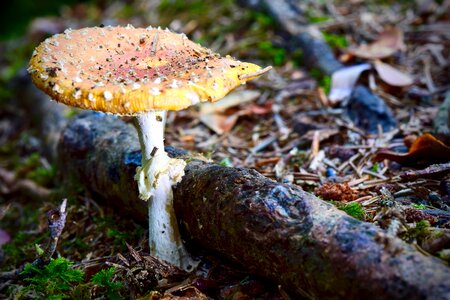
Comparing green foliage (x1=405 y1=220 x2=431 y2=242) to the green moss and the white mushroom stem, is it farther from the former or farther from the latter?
the white mushroom stem

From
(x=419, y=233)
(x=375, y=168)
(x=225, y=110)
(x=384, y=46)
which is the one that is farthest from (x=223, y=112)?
(x=419, y=233)

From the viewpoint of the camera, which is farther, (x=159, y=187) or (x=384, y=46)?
(x=384, y=46)

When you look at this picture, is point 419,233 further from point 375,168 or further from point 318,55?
point 318,55

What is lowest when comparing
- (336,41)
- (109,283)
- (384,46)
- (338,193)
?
(109,283)

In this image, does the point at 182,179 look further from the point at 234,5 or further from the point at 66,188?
the point at 234,5

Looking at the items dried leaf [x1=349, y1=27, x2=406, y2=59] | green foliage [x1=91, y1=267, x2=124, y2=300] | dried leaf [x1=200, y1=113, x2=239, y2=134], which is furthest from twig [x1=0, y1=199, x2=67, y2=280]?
dried leaf [x1=349, y1=27, x2=406, y2=59]

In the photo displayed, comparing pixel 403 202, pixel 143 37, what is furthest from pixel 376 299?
pixel 143 37
